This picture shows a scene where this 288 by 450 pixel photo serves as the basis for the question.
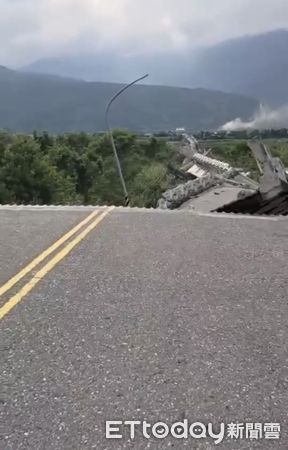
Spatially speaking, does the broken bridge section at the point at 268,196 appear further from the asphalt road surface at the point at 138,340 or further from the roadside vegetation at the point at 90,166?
the roadside vegetation at the point at 90,166

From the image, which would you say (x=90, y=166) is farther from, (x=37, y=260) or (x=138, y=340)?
(x=138, y=340)

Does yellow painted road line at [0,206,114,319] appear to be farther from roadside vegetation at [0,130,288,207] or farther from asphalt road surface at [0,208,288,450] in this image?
roadside vegetation at [0,130,288,207]

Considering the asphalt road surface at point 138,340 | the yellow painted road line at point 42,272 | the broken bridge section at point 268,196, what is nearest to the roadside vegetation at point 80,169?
the broken bridge section at point 268,196

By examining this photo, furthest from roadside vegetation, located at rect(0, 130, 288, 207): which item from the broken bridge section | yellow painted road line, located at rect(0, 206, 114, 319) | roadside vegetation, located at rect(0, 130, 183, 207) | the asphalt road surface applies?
the asphalt road surface

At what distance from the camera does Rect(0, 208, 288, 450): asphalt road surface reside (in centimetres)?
356

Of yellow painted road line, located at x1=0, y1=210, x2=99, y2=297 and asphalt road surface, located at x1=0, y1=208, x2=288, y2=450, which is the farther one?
yellow painted road line, located at x1=0, y1=210, x2=99, y2=297

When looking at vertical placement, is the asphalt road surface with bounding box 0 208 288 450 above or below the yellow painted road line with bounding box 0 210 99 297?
below

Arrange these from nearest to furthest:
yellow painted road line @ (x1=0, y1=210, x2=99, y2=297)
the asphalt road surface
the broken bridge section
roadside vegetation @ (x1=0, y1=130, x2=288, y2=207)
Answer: the asphalt road surface, yellow painted road line @ (x1=0, y1=210, x2=99, y2=297), the broken bridge section, roadside vegetation @ (x1=0, y1=130, x2=288, y2=207)

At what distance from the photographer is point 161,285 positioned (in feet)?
20.9

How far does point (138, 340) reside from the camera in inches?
186

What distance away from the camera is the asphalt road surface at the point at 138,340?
3.56m

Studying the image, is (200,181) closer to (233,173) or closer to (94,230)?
(233,173)

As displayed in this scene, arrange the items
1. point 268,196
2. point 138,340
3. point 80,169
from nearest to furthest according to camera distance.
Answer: point 138,340 → point 268,196 → point 80,169

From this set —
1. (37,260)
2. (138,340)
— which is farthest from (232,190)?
(138,340)
